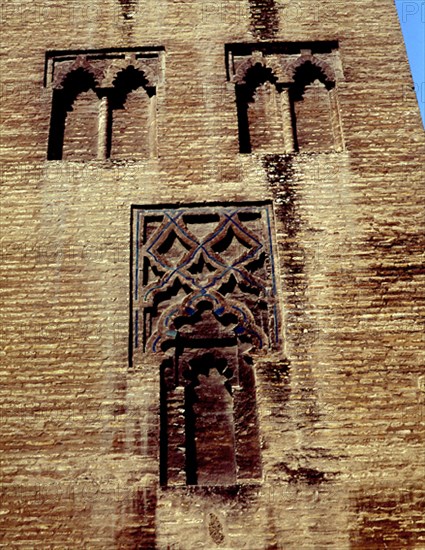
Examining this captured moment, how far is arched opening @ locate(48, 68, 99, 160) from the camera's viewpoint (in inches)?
279

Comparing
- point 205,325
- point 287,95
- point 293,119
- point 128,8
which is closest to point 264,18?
point 287,95

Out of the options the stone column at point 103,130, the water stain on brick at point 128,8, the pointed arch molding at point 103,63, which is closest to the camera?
the stone column at point 103,130

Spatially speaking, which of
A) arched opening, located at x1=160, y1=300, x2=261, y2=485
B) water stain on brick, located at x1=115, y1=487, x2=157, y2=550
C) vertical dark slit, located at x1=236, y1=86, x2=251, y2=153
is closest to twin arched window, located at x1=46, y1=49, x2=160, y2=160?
vertical dark slit, located at x1=236, y1=86, x2=251, y2=153

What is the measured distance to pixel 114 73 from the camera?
7383 millimetres

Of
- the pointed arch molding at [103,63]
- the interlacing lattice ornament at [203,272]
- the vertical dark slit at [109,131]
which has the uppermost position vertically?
the pointed arch molding at [103,63]

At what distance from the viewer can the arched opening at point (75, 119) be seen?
23.3 ft

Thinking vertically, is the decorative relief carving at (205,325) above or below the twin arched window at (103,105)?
below

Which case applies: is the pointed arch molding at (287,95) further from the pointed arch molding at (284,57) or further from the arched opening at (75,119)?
the arched opening at (75,119)

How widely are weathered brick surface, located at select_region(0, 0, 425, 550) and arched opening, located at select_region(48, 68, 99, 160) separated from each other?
0.56ft

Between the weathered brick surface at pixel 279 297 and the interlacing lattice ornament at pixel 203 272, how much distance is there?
0.41 ft

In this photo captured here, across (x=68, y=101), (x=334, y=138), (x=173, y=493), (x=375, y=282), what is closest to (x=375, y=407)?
(x=375, y=282)

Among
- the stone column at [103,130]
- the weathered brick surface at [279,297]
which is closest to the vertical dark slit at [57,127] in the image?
the weathered brick surface at [279,297]

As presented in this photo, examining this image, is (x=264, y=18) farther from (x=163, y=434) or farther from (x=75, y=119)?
(x=163, y=434)

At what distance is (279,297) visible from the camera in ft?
20.4
